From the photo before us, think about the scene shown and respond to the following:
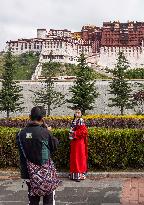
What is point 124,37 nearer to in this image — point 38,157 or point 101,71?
point 101,71

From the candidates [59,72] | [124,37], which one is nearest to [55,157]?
[59,72]

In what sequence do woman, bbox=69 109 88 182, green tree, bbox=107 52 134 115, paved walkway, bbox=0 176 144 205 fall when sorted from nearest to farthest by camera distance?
paved walkway, bbox=0 176 144 205, woman, bbox=69 109 88 182, green tree, bbox=107 52 134 115

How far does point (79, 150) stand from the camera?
9422mm

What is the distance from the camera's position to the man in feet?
18.2

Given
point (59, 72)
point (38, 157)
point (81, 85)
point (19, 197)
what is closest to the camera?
point (38, 157)

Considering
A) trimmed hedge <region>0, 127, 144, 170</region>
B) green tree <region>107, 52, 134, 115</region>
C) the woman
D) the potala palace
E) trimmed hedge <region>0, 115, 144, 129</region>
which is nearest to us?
the woman

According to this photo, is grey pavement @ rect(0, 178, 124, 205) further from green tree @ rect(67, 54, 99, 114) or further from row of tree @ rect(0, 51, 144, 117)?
green tree @ rect(67, 54, 99, 114)

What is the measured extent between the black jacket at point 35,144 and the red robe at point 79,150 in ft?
12.4

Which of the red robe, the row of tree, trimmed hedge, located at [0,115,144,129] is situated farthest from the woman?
the row of tree

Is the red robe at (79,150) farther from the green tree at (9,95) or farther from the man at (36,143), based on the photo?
the green tree at (9,95)

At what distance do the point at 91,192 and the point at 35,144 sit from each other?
283 cm

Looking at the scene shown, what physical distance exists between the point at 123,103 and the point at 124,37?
173 ft

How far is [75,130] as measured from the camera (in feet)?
31.2

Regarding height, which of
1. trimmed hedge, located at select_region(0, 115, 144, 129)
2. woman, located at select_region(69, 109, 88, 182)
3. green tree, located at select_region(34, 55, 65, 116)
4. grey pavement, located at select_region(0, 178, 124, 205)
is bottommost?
grey pavement, located at select_region(0, 178, 124, 205)
